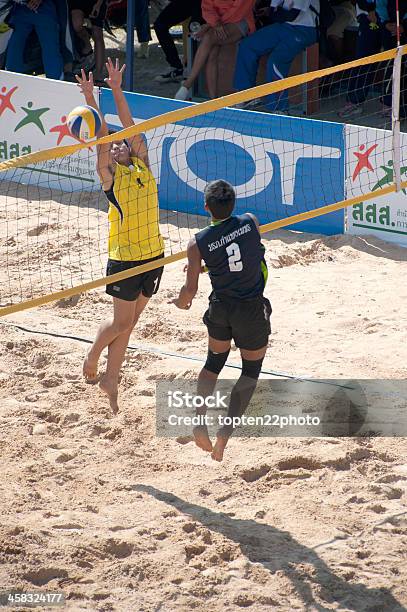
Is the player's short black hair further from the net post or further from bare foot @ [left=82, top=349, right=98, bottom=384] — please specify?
the net post

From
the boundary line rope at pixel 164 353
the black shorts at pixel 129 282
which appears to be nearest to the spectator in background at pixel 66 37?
the boundary line rope at pixel 164 353

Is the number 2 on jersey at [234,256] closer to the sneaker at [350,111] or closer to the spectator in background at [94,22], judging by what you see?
the sneaker at [350,111]

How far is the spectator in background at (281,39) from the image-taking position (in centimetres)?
1132

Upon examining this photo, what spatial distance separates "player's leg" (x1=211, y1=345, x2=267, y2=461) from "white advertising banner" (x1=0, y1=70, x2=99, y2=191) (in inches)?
210

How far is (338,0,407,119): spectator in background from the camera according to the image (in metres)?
11.2

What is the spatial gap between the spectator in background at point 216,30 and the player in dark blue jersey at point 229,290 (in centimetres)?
650

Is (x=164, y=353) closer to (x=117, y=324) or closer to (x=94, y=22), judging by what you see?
(x=117, y=324)

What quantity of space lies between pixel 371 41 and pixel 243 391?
269 inches

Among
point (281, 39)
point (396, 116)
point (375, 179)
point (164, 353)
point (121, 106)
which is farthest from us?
point (281, 39)

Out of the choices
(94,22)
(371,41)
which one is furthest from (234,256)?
(94,22)

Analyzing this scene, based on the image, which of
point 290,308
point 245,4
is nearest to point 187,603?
point 290,308

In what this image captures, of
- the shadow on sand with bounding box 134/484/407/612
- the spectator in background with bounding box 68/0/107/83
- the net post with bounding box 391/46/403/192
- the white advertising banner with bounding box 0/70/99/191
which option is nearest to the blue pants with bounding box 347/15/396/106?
the white advertising banner with bounding box 0/70/99/191

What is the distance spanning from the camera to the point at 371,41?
1152cm

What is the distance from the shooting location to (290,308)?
8.25 meters
